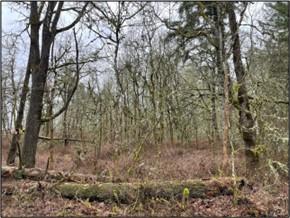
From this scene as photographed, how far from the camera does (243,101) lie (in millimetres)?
13461

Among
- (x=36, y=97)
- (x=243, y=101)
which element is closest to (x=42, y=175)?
(x=36, y=97)

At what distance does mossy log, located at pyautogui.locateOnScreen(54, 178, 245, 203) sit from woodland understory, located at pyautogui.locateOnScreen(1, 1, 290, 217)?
0.8 inches

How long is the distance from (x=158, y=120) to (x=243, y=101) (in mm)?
3173

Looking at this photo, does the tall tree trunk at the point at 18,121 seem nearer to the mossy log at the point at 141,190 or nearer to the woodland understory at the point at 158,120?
the woodland understory at the point at 158,120

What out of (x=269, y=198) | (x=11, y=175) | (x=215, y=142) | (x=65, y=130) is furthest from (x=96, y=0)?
(x=65, y=130)

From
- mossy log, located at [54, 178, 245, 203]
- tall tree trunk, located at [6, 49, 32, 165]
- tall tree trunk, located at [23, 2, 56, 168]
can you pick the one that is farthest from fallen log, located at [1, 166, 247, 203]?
tall tree trunk, located at [6, 49, 32, 165]

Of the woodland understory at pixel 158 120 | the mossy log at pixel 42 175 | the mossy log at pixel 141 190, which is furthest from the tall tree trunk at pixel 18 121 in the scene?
the mossy log at pixel 141 190

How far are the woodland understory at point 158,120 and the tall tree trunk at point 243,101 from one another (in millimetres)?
42

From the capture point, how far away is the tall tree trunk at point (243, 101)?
12922 millimetres

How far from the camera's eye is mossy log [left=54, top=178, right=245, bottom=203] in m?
7.77

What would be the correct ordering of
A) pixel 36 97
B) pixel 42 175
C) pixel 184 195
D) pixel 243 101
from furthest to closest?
pixel 243 101 < pixel 36 97 < pixel 42 175 < pixel 184 195

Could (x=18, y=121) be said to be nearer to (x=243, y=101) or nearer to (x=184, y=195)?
(x=243, y=101)

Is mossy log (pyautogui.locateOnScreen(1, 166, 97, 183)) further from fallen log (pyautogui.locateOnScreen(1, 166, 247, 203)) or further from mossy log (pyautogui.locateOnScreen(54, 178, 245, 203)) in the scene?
mossy log (pyautogui.locateOnScreen(54, 178, 245, 203))

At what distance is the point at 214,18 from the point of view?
45.5ft
